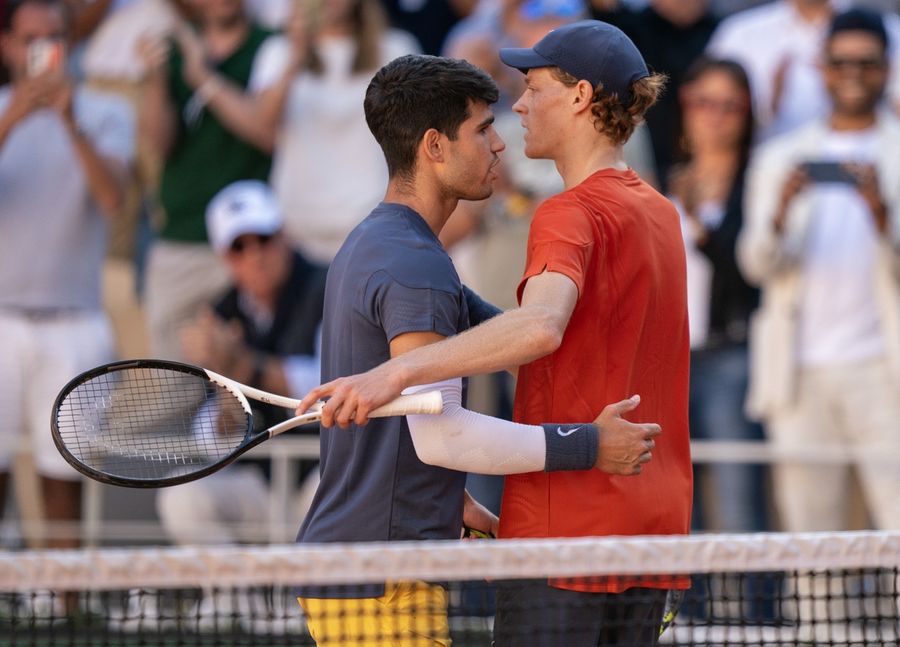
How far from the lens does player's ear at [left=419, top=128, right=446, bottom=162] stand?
3324 mm

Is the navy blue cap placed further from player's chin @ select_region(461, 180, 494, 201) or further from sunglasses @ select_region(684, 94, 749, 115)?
sunglasses @ select_region(684, 94, 749, 115)

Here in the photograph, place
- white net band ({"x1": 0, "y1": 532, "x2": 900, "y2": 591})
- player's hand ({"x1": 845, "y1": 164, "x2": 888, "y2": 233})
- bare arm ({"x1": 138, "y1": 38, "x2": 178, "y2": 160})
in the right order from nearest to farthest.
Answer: white net band ({"x1": 0, "y1": 532, "x2": 900, "y2": 591}) < player's hand ({"x1": 845, "y1": 164, "x2": 888, "y2": 233}) < bare arm ({"x1": 138, "y1": 38, "x2": 178, "y2": 160})

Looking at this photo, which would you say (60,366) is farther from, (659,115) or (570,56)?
(570,56)

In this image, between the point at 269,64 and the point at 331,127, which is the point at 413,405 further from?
the point at 269,64

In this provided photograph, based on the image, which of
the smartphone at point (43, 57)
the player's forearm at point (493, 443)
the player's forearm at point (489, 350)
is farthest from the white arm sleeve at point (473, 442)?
the smartphone at point (43, 57)

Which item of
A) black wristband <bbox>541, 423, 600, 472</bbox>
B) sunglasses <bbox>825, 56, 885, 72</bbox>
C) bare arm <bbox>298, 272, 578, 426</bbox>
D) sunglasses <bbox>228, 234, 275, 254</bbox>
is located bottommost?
black wristband <bbox>541, 423, 600, 472</bbox>

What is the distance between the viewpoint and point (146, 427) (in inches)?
152

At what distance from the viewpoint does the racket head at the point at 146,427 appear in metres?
3.34

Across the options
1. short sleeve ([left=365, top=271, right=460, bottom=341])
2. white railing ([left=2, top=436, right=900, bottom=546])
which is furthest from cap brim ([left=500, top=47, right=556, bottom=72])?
white railing ([left=2, top=436, right=900, bottom=546])

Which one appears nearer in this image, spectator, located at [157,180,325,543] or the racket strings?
the racket strings

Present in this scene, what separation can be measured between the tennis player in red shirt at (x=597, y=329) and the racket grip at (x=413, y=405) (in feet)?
0.59

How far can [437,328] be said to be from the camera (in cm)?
311

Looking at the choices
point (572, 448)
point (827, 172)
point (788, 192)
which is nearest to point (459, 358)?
point (572, 448)

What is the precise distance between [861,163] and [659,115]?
1239mm
